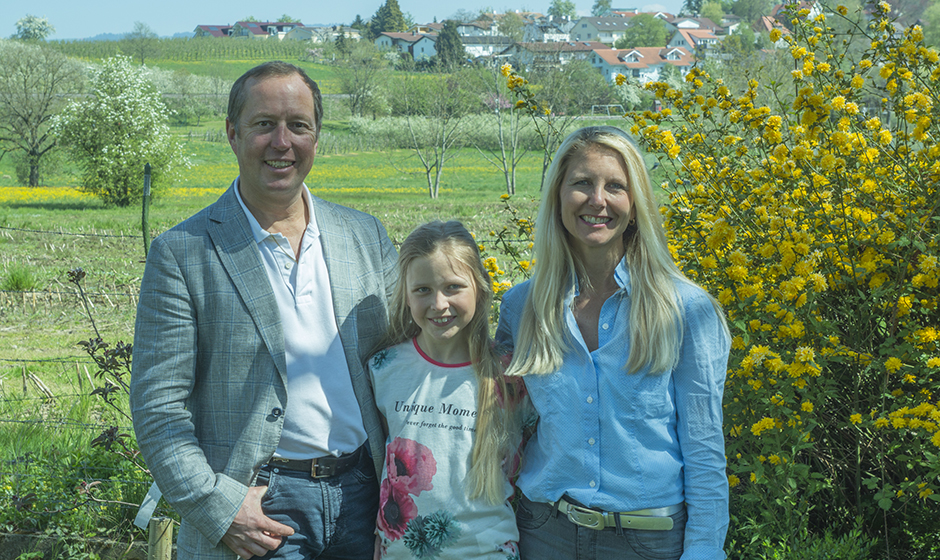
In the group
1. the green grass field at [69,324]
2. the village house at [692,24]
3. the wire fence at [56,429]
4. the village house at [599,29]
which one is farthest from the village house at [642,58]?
the wire fence at [56,429]

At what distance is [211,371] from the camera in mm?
1926

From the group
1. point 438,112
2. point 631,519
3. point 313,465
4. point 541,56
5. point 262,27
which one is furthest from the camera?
point 262,27

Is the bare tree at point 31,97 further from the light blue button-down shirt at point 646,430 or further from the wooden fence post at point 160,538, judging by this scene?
the light blue button-down shirt at point 646,430

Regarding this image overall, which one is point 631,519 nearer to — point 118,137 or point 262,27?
point 118,137

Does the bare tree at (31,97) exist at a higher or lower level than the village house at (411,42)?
lower

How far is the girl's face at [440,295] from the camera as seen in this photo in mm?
2021

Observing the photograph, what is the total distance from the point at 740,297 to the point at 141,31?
87880mm

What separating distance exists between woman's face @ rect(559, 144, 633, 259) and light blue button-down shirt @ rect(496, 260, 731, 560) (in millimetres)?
220

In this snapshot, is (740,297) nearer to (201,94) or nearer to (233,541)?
(233,541)

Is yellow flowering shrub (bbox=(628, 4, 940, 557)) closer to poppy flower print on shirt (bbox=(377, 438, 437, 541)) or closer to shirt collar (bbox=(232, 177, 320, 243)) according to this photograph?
poppy flower print on shirt (bbox=(377, 438, 437, 541))

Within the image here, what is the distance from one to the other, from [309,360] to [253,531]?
458mm

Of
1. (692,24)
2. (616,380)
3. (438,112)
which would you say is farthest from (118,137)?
(692,24)

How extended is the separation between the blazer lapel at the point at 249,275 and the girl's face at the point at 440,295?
38cm

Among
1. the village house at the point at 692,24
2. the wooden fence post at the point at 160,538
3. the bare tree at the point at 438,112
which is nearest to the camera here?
the wooden fence post at the point at 160,538
